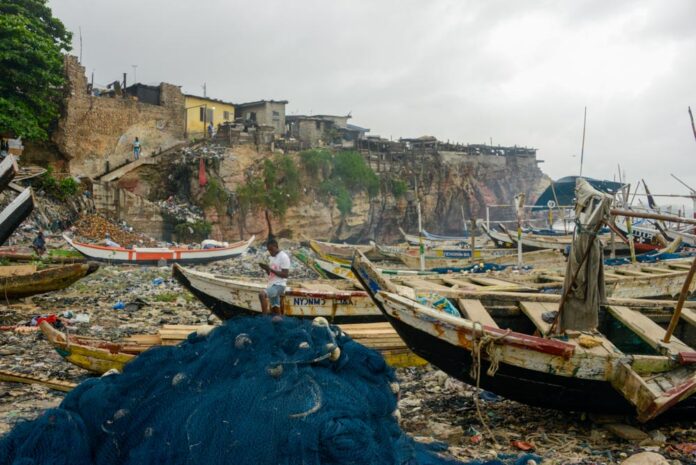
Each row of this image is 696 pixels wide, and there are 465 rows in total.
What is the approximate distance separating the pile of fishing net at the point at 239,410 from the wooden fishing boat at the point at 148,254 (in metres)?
14.2

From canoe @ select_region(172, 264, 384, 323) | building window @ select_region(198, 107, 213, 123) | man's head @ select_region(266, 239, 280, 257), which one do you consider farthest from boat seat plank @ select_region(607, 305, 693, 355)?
building window @ select_region(198, 107, 213, 123)

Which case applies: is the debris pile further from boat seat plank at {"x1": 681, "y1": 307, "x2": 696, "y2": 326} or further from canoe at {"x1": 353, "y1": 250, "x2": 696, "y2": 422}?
boat seat plank at {"x1": 681, "y1": 307, "x2": 696, "y2": 326}

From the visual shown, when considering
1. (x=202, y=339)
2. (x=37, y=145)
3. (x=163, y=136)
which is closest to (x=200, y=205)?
(x=163, y=136)

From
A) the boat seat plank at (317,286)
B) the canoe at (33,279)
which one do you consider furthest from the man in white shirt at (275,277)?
the canoe at (33,279)

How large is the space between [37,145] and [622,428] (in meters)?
25.7

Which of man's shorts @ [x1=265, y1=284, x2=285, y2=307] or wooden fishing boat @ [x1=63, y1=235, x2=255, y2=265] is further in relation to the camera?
wooden fishing boat @ [x1=63, y1=235, x2=255, y2=265]

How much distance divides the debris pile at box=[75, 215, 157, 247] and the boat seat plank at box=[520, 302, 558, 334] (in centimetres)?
1766

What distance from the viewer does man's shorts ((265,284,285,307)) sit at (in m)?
6.64

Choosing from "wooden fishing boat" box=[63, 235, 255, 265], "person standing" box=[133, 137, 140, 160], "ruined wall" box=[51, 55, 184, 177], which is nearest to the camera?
"wooden fishing boat" box=[63, 235, 255, 265]

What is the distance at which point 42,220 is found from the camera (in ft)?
63.9

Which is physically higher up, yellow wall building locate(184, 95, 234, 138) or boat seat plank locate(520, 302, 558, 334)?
yellow wall building locate(184, 95, 234, 138)

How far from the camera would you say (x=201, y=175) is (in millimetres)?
25422

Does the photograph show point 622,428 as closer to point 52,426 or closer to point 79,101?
point 52,426

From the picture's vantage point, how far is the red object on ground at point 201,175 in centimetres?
2539
